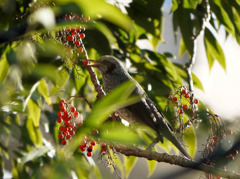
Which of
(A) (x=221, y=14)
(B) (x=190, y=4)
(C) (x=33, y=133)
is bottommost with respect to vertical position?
(C) (x=33, y=133)

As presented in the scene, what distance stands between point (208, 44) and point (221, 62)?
0.16 meters

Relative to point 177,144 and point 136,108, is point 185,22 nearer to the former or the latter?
point 136,108

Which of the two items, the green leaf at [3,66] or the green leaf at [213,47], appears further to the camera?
the green leaf at [213,47]

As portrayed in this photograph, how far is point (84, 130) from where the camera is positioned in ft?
1.31

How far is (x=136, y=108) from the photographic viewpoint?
55.2 inches

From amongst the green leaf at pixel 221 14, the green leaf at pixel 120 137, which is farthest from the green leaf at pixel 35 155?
the green leaf at pixel 120 137

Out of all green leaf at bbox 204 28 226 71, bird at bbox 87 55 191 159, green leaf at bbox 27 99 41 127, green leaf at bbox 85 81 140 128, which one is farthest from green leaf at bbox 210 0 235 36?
green leaf at bbox 85 81 140 128

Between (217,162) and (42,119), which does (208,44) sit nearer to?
(42,119)

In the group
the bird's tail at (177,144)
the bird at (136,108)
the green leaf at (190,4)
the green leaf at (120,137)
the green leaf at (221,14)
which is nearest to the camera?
the green leaf at (120,137)

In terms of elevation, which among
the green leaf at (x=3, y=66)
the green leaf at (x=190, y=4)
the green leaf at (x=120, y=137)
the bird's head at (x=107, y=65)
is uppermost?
the green leaf at (x=120, y=137)

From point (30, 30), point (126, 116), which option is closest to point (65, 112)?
point (126, 116)

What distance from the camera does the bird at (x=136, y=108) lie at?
1.31 metres

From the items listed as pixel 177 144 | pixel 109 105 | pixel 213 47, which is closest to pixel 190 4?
pixel 213 47

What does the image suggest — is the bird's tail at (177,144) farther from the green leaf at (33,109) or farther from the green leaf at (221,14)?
the green leaf at (221,14)
